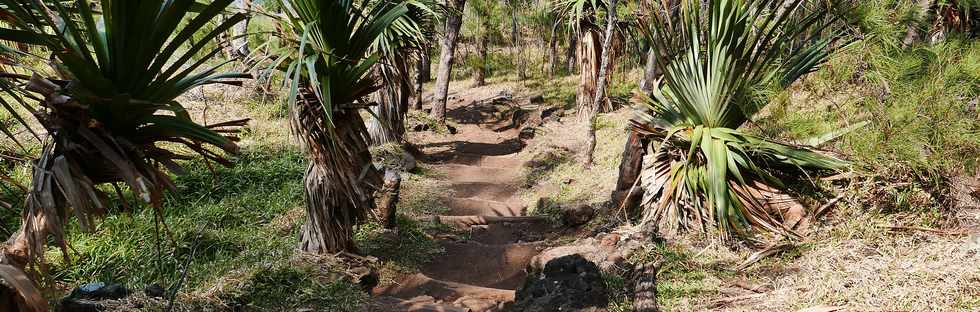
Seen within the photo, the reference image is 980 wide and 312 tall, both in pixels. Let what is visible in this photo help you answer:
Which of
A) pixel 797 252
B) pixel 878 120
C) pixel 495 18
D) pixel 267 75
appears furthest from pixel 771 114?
pixel 495 18

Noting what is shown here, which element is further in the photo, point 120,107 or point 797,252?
point 797,252

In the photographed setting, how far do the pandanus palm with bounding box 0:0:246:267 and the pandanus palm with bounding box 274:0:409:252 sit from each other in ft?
4.83

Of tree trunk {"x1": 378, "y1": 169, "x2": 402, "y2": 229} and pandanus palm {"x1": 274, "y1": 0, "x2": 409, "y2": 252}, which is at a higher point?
pandanus palm {"x1": 274, "y1": 0, "x2": 409, "y2": 252}

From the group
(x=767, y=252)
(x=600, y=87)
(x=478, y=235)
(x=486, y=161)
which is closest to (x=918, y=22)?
(x=767, y=252)

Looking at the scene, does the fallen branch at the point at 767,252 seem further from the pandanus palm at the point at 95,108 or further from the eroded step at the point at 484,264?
the pandanus palm at the point at 95,108

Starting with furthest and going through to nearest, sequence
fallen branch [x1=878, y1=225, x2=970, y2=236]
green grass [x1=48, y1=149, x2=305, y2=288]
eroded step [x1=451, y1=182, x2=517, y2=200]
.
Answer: eroded step [x1=451, y1=182, x2=517, y2=200] → green grass [x1=48, y1=149, x2=305, y2=288] → fallen branch [x1=878, y1=225, x2=970, y2=236]

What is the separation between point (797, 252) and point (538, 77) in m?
17.3

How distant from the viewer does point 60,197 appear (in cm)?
237

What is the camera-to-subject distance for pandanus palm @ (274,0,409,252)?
4480 mm

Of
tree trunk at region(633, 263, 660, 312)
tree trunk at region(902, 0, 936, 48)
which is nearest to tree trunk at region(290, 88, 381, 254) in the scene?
tree trunk at region(633, 263, 660, 312)

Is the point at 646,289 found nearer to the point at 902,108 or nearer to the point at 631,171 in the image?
the point at 902,108

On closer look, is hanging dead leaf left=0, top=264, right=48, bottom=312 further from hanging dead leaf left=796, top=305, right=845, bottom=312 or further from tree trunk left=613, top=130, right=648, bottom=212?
tree trunk left=613, top=130, right=648, bottom=212

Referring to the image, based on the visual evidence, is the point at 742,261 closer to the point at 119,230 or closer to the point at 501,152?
the point at 119,230

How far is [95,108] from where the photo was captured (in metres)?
2.45
